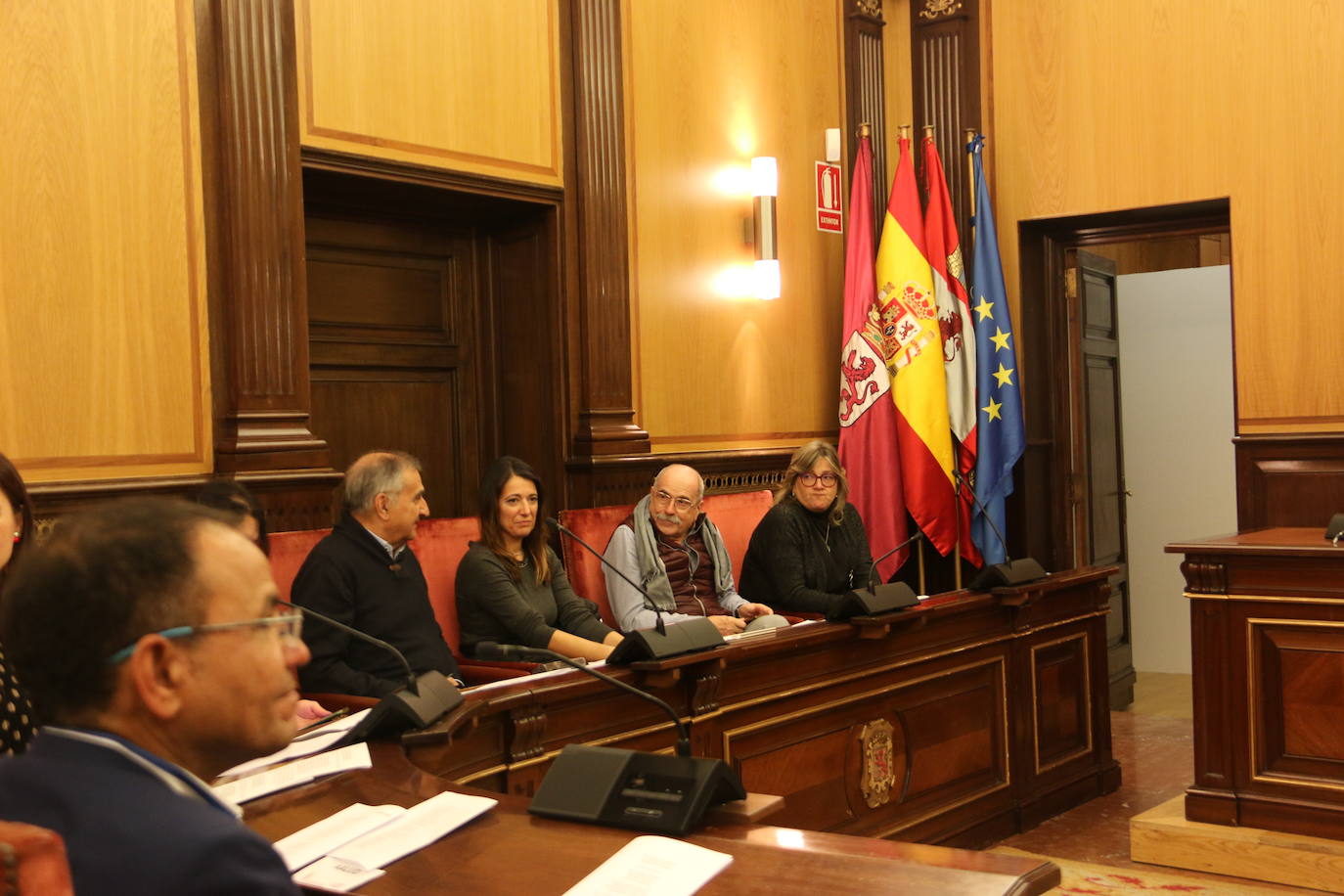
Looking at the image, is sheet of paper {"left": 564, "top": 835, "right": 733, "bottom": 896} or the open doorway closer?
sheet of paper {"left": 564, "top": 835, "right": 733, "bottom": 896}

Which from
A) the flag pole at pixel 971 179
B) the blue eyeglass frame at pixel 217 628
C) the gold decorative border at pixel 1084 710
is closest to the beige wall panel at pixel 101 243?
the blue eyeglass frame at pixel 217 628

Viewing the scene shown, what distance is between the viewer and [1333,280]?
5.21 metres

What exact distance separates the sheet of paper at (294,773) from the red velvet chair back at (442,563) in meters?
1.68

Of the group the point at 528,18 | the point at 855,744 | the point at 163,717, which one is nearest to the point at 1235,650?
the point at 855,744

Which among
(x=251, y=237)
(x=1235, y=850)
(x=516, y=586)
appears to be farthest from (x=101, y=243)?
(x=1235, y=850)

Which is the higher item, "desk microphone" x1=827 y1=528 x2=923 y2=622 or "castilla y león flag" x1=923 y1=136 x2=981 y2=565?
"castilla y león flag" x1=923 y1=136 x2=981 y2=565

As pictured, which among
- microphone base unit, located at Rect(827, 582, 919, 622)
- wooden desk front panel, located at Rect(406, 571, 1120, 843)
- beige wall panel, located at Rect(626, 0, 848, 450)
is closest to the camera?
wooden desk front panel, located at Rect(406, 571, 1120, 843)

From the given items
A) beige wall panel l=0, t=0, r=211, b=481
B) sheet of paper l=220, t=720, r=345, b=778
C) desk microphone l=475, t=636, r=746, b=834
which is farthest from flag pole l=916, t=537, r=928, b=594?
desk microphone l=475, t=636, r=746, b=834

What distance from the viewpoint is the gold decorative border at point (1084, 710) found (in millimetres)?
4422

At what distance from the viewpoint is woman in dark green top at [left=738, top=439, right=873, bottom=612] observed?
4406mm

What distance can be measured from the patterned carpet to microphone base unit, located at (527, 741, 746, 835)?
Answer: 7.95ft

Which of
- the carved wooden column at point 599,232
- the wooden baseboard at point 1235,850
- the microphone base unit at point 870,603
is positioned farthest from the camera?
the carved wooden column at point 599,232

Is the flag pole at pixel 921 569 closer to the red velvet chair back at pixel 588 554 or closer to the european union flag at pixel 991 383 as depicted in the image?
the european union flag at pixel 991 383

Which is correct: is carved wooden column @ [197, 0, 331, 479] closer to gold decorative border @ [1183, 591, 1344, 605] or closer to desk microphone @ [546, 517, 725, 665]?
desk microphone @ [546, 517, 725, 665]
